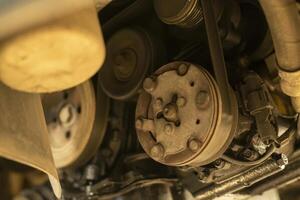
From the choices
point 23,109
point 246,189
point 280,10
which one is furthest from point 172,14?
point 246,189

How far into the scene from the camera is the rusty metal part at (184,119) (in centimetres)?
88

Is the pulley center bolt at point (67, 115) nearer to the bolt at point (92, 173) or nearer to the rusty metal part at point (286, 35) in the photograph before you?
the bolt at point (92, 173)

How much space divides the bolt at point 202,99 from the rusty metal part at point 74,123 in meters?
0.32

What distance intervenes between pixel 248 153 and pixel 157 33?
32 centimetres

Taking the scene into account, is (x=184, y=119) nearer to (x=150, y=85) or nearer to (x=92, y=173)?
(x=150, y=85)

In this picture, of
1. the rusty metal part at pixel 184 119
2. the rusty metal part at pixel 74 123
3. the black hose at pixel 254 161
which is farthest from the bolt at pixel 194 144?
the rusty metal part at pixel 74 123

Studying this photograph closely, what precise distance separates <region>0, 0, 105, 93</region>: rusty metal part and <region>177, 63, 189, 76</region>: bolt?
0.30m

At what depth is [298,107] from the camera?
97 cm

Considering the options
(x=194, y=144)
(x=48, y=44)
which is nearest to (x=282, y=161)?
(x=194, y=144)

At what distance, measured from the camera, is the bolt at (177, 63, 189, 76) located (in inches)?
36.2

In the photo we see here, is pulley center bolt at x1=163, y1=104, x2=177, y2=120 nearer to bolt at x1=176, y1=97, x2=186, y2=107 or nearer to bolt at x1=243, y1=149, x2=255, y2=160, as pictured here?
bolt at x1=176, y1=97, x2=186, y2=107

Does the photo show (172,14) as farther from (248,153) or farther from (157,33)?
(248,153)

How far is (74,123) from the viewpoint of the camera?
1.18 m

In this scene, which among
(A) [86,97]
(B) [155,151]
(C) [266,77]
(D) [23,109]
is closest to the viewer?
(D) [23,109]
